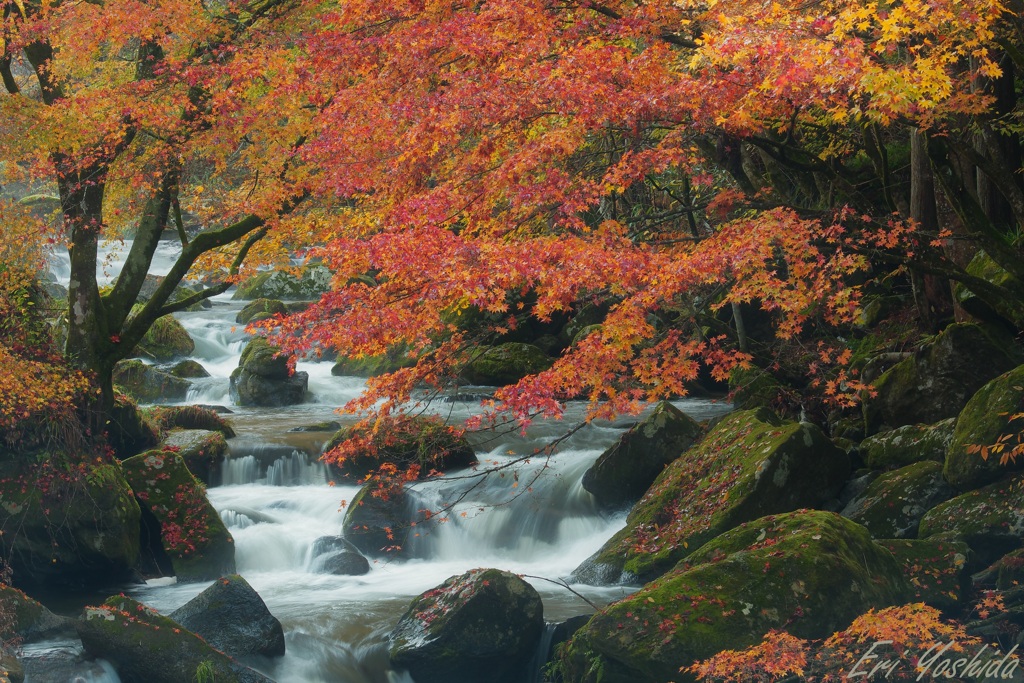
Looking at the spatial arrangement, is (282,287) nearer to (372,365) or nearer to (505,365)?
(372,365)

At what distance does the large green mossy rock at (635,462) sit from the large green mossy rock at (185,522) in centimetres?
460

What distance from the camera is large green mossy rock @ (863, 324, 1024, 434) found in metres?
9.73

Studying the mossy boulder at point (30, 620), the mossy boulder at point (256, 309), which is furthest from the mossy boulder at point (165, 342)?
the mossy boulder at point (30, 620)

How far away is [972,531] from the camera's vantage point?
745 centimetres

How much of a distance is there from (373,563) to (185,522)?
233 centimetres

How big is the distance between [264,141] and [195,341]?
12.6m

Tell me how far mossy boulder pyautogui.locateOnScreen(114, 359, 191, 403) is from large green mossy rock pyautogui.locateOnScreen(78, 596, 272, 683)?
11.3 meters

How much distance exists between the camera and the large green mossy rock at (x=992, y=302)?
30.0 feet

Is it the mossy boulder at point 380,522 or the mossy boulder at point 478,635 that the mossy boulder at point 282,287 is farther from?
the mossy boulder at point 478,635

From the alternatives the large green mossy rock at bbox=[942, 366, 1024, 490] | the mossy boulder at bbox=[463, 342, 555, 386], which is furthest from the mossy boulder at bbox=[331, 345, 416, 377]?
the large green mossy rock at bbox=[942, 366, 1024, 490]

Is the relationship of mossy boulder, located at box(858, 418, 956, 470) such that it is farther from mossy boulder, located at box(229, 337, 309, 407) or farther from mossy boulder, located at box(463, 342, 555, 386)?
mossy boulder, located at box(229, 337, 309, 407)

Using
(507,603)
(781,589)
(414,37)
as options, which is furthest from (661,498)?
(414,37)

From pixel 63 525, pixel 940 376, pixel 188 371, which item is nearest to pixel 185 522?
pixel 63 525

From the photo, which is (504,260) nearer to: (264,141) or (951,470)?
(951,470)
